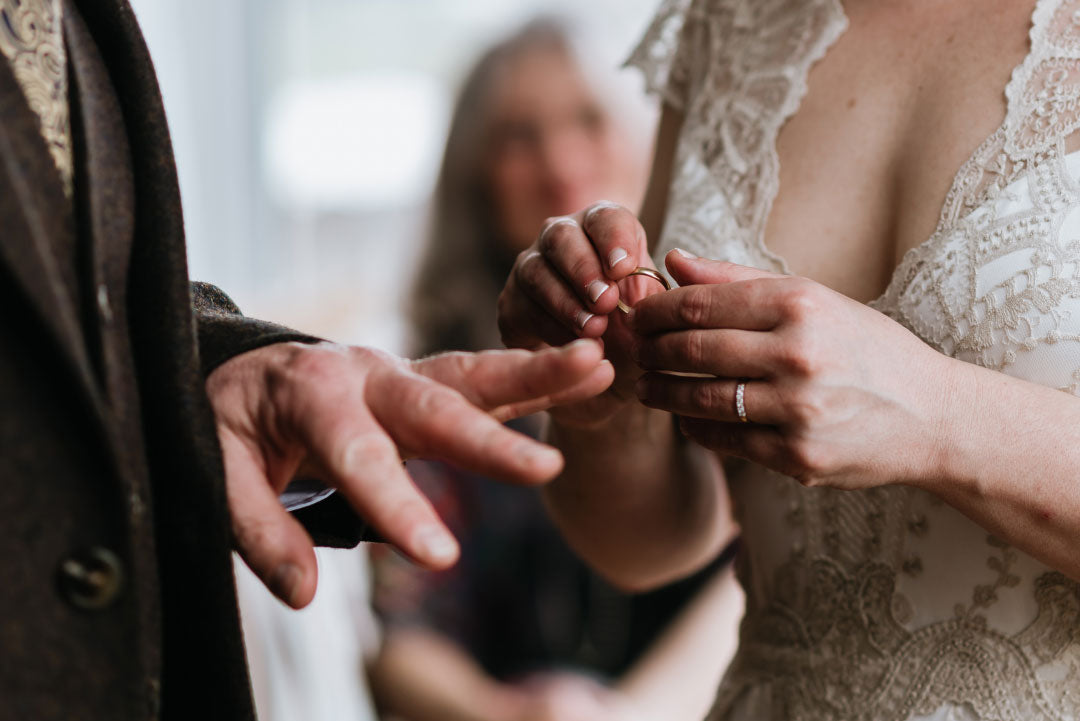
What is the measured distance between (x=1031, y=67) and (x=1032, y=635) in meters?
0.49

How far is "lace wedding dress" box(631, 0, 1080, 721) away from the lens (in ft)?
2.55

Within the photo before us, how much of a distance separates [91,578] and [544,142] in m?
1.94

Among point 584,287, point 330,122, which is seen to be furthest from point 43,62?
point 330,122

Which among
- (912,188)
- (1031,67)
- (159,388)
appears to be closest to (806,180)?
(912,188)

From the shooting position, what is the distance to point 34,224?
1.46 ft

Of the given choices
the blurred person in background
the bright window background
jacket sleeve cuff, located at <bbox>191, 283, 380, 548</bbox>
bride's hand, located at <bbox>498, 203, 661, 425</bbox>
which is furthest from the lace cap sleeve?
the bright window background

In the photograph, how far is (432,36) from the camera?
16.0 ft

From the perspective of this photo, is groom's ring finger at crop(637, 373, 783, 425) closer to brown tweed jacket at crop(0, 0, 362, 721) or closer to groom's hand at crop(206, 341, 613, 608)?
groom's hand at crop(206, 341, 613, 608)

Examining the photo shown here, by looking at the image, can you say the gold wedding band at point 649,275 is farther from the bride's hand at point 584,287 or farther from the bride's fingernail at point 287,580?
the bride's fingernail at point 287,580

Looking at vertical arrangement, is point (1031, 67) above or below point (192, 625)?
above

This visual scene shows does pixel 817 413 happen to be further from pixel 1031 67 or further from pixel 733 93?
pixel 733 93

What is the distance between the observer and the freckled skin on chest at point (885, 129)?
0.86 meters

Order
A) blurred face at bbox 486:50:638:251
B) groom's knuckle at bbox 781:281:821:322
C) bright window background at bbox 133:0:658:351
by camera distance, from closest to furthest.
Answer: groom's knuckle at bbox 781:281:821:322 → blurred face at bbox 486:50:638:251 → bright window background at bbox 133:0:658:351

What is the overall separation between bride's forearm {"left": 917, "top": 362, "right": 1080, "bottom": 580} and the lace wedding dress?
0.07m
